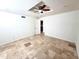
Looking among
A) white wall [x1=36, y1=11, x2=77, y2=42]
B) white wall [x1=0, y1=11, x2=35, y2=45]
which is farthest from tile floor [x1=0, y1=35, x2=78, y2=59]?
white wall [x1=36, y1=11, x2=77, y2=42]

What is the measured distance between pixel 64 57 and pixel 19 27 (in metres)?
3.91

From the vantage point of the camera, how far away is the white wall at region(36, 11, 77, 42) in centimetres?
364

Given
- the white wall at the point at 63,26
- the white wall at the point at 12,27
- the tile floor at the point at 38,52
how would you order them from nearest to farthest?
1. the tile floor at the point at 38,52
2. the white wall at the point at 12,27
3. the white wall at the point at 63,26

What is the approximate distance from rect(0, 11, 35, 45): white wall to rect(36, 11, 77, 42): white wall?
241cm

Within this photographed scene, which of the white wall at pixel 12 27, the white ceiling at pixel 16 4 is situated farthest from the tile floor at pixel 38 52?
the white ceiling at pixel 16 4

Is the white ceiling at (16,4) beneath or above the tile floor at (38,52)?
above

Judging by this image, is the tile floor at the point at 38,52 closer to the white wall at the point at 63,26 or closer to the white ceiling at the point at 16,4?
the white wall at the point at 63,26

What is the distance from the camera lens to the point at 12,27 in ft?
13.3

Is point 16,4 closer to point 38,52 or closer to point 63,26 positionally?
point 38,52

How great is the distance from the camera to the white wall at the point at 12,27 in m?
3.51

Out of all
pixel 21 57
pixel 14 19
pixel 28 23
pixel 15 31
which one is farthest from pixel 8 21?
pixel 21 57

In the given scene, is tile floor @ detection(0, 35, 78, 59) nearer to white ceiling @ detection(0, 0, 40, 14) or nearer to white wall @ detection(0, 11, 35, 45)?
white wall @ detection(0, 11, 35, 45)

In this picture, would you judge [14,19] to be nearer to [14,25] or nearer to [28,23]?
[14,25]

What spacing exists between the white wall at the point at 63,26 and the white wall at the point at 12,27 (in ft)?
7.92
